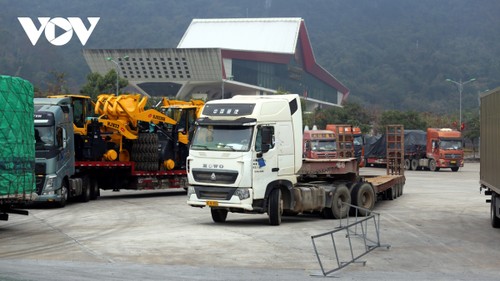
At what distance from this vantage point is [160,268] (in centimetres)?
1531

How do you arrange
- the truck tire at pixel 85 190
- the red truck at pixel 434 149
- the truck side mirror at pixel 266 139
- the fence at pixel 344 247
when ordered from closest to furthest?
the fence at pixel 344 247, the truck side mirror at pixel 266 139, the truck tire at pixel 85 190, the red truck at pixel 434 149

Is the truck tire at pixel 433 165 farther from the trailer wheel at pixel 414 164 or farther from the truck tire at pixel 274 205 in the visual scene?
the truck tire at pixel 274 205

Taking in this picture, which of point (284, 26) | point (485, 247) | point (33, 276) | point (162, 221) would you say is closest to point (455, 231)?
point (485, 247)

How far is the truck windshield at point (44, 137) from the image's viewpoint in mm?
27625

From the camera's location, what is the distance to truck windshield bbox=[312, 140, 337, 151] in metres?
58.6

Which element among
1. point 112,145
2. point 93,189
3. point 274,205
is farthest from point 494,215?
point 112,145

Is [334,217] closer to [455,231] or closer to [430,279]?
[455,231]

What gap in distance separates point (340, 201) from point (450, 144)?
3937 centimetres

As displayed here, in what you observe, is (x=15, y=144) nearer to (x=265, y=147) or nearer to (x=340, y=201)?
(x=265, y=147)

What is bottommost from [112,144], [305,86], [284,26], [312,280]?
[312,280]

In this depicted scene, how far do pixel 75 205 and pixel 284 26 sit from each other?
534 feet

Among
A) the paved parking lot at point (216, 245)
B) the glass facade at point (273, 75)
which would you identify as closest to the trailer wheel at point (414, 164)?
the paved parking lot at point (216, 245)

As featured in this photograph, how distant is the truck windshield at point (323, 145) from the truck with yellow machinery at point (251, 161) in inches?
1339

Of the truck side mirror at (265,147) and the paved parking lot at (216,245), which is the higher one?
the truck side mirror at (265,147)
